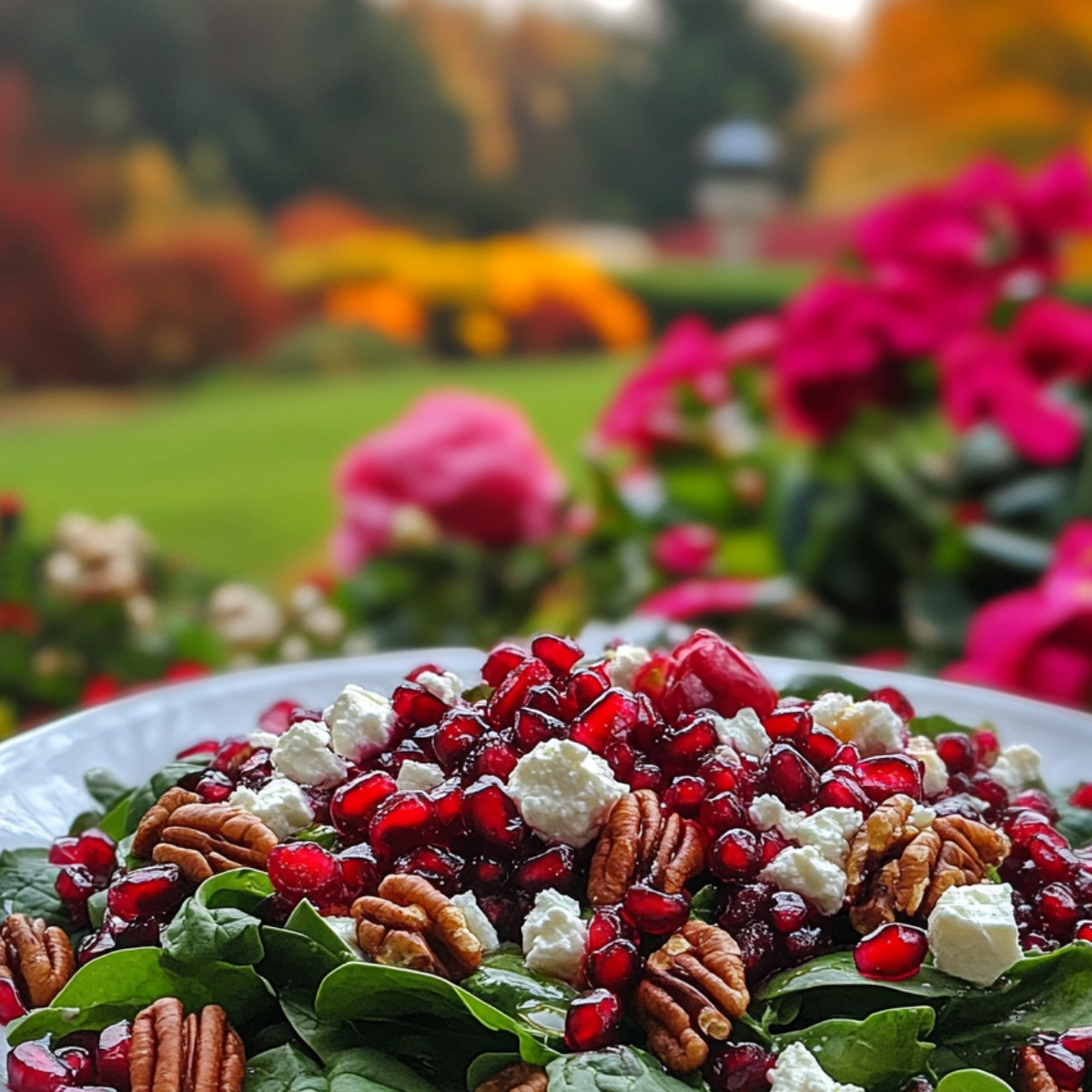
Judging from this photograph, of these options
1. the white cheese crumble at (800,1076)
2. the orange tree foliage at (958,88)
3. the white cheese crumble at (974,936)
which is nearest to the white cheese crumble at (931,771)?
the white cheese crumble at (974,936)

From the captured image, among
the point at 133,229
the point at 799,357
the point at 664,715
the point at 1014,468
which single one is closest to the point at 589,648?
the point at 664,715

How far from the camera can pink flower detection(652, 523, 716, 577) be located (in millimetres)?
1778

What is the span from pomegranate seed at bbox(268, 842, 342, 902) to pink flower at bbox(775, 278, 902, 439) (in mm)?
A: 1052

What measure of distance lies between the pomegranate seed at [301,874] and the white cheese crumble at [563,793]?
10 cm

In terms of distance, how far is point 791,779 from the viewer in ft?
2.52

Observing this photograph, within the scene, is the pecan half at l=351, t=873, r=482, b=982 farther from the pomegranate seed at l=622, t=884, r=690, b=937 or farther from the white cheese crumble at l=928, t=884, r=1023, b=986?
the white cheese crumble at l=928, t=884, r=1023, b=986

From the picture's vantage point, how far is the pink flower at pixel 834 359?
5.24ft

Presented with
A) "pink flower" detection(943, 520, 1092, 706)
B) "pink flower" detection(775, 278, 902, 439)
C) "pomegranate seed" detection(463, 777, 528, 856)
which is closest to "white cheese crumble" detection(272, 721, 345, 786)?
"pomegranate seed" detection(463, 777, 528, 856)

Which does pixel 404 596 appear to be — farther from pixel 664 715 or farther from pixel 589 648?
pixel 664 715

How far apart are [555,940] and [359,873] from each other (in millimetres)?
114

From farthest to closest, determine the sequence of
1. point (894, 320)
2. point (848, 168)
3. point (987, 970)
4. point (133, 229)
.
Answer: point (848, 168)
point (133, 229)
point (894, 320)
point (987, 970)

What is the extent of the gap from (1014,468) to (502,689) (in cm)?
102

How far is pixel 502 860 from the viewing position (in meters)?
0.72

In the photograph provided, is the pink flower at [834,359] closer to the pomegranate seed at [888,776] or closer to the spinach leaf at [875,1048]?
the pomegranate seed at [888,776]
